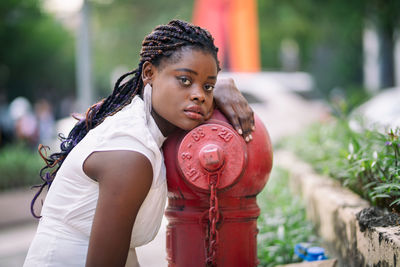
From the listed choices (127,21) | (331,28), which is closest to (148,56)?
(331,28)

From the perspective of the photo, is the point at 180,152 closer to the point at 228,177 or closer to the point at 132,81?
the point at 228,177

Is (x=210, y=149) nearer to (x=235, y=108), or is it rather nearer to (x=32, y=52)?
(x=235, y=108)

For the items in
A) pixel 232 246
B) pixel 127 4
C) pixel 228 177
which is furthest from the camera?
pixel 127 4

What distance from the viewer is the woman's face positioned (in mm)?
2004

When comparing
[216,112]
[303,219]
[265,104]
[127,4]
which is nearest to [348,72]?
[265,104]

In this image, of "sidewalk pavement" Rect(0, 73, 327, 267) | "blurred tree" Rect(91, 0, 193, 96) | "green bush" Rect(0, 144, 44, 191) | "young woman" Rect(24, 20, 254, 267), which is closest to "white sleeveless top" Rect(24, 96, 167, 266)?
"young woman" Rect(24, 20, 254, 267)

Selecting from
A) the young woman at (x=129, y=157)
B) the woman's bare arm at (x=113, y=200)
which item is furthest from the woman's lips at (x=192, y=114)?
the woman's bare arm at (x=113, y=200)

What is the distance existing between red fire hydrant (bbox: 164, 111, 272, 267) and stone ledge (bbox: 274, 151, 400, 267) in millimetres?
601

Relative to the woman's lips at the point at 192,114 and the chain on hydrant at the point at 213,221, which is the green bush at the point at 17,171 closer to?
the chain on hydrant at the point at 213,221

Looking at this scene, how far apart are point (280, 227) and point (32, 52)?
21973 millimetres

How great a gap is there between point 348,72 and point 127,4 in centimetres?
810

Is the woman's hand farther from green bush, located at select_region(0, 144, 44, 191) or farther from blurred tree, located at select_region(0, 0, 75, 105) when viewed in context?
blurred tree, located at select_region(0, 0, 75, 105)

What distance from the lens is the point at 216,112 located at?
227 centimetres

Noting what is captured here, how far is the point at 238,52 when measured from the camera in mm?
13016
